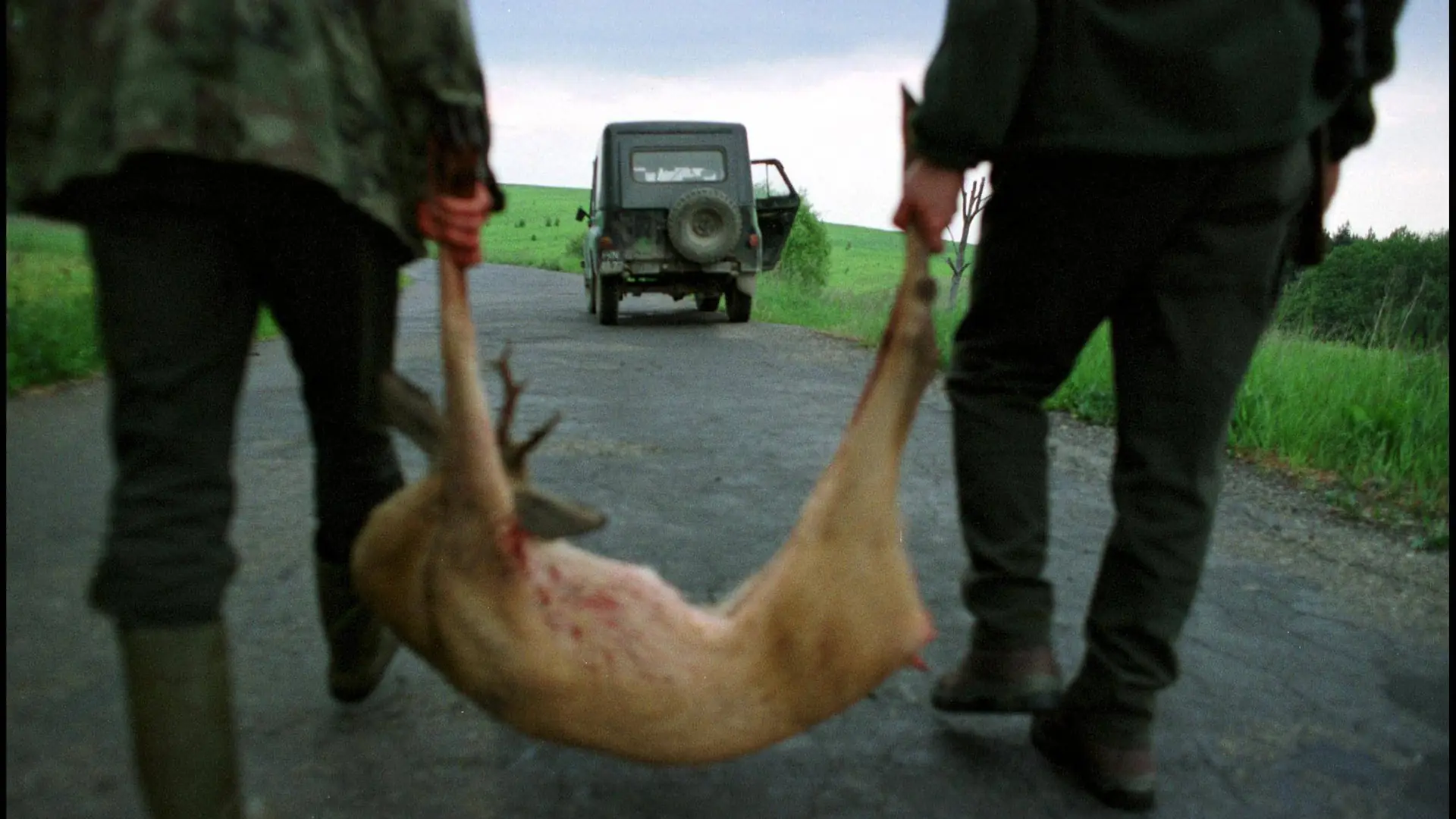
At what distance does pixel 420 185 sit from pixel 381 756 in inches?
45.9

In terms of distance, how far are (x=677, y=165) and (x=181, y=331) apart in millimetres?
13958

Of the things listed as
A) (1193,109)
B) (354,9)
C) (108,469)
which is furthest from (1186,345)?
(108,469)

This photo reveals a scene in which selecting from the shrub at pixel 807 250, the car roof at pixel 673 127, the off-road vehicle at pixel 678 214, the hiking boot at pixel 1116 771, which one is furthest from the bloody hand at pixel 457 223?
→ the shrub at pixel 807 250

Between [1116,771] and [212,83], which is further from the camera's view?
[1116,771]

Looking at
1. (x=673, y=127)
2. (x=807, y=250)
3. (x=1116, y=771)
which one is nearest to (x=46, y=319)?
(x=1116, y=771)

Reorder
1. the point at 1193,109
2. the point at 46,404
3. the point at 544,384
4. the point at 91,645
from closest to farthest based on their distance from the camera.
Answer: the point at 1193,109
the point at 91,645
the point at 46,404
the point at 544,384

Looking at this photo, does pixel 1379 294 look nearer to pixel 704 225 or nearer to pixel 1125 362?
pixel 1125 362

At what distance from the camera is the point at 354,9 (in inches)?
63.9

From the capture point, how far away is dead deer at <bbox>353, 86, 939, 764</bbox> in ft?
5.51

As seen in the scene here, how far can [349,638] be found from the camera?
2.27 metres

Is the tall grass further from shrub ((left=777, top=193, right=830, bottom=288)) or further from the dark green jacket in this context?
shrub ((left=777, top=193, right=830, bottom=288))

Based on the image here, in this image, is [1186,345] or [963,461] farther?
[963,461]

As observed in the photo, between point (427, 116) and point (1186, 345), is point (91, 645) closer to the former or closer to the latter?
point (427, 116)

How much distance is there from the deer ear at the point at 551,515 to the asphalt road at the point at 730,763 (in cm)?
62
